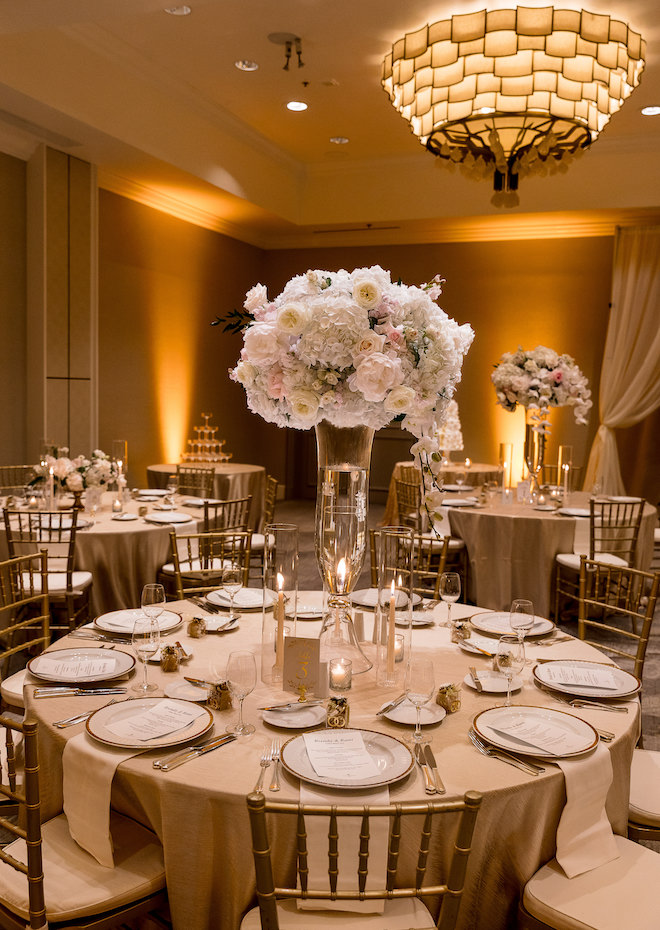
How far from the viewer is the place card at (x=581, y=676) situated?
2160 millimetres

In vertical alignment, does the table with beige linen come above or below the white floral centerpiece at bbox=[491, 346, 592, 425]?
below

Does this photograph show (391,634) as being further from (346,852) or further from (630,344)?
(630,344)

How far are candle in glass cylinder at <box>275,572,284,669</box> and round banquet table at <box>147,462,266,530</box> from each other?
17.5ft

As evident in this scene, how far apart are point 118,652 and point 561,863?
1.33 m

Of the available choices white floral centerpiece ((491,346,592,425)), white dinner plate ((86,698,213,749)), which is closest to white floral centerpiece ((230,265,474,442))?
white dinner plate ((86,698,213,749))

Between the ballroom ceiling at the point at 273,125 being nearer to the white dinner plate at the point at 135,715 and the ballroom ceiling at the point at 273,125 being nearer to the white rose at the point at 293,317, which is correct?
the white rose at the point at 293,317

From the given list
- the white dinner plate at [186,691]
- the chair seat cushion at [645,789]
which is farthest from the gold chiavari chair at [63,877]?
the chair seat cushion at [645,789]

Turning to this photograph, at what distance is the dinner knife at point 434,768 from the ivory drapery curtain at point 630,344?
302 inches

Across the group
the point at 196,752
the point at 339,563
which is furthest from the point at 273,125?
the point at 196,752

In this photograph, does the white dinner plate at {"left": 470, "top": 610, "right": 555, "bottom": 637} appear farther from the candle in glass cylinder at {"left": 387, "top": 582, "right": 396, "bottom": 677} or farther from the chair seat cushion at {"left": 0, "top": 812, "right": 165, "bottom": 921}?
the chair seat cushion at {"left": 0, "top": 812, "right": 165, "bottom": 921}

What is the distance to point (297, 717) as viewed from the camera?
6.28 feet

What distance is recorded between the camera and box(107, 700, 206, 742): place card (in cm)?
179

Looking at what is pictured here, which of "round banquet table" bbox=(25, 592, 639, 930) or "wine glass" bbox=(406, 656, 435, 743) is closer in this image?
"round banquet table" bbox=(25, 592, 639, 930)

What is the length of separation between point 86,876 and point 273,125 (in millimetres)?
7897
